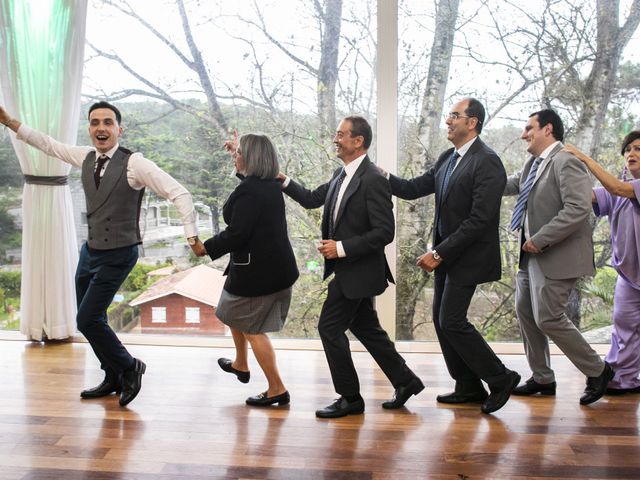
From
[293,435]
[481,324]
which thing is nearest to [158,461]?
[293,435]

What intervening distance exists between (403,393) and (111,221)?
5.41ft

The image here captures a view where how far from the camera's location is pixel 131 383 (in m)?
3.57

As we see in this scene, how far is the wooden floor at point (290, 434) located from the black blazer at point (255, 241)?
634 millimetres

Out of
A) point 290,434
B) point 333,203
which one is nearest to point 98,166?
point 333,203

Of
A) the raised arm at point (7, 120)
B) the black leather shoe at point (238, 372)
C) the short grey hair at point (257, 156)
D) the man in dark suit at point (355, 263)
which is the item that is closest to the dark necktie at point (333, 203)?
the man in dark suit at point (355, 263)

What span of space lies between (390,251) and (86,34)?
251 cm

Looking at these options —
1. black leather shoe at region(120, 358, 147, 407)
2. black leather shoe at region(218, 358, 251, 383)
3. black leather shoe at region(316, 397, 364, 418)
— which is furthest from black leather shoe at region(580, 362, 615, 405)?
black leather shoe at region(120, 358, 147, 407)

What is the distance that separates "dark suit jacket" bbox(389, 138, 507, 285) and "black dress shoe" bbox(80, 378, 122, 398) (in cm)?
178

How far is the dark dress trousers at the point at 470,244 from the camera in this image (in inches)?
130

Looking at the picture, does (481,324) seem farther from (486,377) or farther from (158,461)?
(158,461)

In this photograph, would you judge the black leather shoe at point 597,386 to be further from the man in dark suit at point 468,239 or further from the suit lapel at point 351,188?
the suit lapel at point 351,188

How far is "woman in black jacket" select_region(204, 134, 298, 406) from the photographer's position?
338cm

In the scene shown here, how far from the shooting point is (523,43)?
469cm

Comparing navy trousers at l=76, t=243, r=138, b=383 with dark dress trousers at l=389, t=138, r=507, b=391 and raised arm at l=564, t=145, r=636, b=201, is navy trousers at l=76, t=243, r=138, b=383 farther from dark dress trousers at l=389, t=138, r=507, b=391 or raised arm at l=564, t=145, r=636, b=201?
raised arm at l=564, t=145, r=636, b=201
